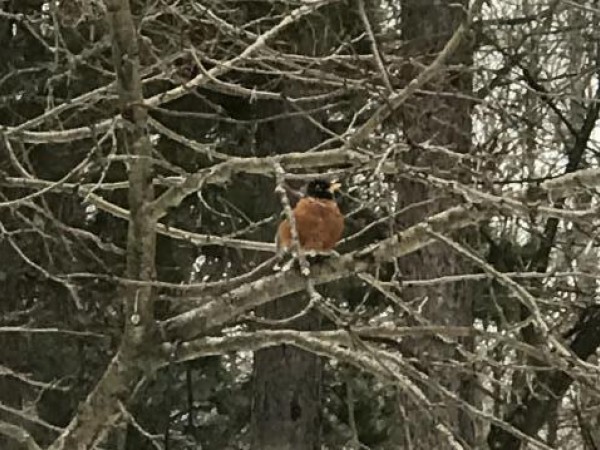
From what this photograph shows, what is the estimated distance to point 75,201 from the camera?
761 cm

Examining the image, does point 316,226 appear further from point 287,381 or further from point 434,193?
point 287,381

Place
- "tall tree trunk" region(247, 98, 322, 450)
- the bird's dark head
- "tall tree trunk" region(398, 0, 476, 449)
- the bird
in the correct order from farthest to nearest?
1. "tall tree trunk" region(247, 98, 322, 450)
2. "tall tree trunk" region(398, 0, 476, 449)
3. the bird's dark head
4. the bird

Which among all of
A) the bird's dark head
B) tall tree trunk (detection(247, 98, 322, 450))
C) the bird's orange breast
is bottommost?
tall tree trunk (detection(247, 98, 322, 450))

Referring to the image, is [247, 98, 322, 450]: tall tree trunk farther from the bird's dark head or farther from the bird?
the bird

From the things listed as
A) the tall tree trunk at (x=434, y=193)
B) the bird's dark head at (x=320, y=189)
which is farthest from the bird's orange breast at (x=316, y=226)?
the tall tree trunk at (x=434, y=193)

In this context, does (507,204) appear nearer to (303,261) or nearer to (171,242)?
(303,261)

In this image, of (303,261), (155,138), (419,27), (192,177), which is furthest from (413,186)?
(303,261)

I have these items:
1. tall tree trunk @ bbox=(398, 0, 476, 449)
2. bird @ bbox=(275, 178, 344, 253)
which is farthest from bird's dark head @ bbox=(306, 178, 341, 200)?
tall tree trunk @ bbox=(398, 0, 476, 449)

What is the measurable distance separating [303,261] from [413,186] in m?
3.58

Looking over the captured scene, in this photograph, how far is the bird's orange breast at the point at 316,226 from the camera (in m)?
4.95

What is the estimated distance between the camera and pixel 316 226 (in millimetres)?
5031

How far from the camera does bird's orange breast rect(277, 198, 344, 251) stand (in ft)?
16.2

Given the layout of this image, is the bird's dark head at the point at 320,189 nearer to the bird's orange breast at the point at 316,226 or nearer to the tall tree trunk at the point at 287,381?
the bird's orange breast at the point at 316,226

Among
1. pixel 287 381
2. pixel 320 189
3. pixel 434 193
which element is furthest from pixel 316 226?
pixel 287 381
